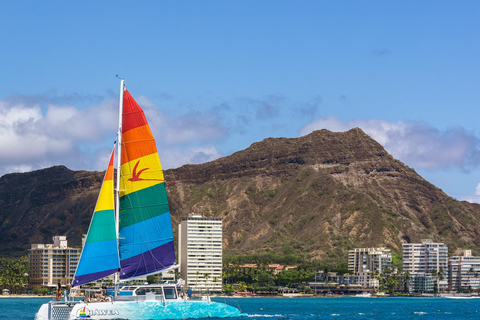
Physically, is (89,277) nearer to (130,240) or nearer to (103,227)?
(103,227)

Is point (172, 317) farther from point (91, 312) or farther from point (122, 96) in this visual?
point (122, 96)

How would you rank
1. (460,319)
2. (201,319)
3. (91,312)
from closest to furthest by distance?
(91,312)
(201,319)
(460,319)

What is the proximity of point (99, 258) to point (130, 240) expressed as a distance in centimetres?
258

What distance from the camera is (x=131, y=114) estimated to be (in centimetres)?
6238

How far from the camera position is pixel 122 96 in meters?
62.4

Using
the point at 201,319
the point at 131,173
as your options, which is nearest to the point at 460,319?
the point at 201,319

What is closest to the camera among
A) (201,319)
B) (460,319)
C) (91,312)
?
(91,312)

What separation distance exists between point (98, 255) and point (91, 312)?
153 inches

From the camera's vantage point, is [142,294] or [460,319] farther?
[460,319]

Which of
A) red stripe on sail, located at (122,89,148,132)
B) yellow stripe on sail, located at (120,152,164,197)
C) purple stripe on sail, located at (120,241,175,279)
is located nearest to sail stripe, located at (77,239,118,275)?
purple stripe on sail, located at (120,241,175,279)

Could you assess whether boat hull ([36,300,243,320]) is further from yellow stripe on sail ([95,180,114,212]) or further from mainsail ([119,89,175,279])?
yellow stripe on sail ([95,180,114,212])

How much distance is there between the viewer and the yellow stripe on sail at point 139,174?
62469 millimetres

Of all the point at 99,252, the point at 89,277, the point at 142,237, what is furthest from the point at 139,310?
the point at 142,237

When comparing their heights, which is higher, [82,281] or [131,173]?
[131,173]
